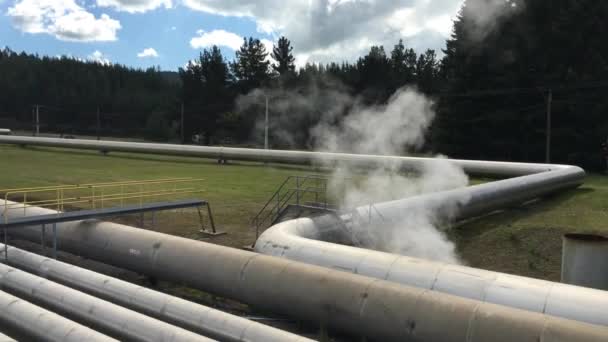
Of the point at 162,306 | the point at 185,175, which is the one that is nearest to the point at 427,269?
the point at 162,306

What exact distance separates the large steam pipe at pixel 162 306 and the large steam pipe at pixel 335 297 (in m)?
1.35

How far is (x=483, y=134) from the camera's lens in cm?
5141

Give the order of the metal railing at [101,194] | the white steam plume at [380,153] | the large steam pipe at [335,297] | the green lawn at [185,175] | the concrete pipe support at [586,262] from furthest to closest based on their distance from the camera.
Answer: the metal railing at [101,194] < the green lawn at [185,175] < the white steam plume at [380,153] < the concrete pipe support at [586,262] < the large steam pipe at [335,297]

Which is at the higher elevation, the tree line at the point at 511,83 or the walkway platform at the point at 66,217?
the tree line at the point at 511,83

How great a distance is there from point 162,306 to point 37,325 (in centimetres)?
204

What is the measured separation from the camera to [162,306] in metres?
9.78

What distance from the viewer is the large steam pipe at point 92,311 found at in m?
8.38

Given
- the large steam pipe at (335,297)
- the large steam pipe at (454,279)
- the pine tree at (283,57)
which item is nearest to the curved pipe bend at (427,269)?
the large steam pipe at (454,279)

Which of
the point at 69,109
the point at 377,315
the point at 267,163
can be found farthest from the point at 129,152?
the point at 69,109

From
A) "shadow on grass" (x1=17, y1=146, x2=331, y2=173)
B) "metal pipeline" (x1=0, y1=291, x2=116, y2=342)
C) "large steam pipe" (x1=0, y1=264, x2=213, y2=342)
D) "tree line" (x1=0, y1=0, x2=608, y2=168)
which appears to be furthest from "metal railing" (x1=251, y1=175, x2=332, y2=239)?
"tree line" (x1=0, y1=0, x2=608, y2=168)

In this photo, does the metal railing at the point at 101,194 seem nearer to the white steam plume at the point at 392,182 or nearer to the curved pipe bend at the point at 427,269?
the white steam plume at the point at 392,182

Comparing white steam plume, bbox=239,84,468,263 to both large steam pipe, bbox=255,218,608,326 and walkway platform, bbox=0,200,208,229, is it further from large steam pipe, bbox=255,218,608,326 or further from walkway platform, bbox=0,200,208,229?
walkway platform, bbox=0,200,208,229

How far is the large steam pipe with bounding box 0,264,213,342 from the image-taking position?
27.5 feet

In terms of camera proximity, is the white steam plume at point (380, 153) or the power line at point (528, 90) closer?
the white steam plume at point (380, 153)
